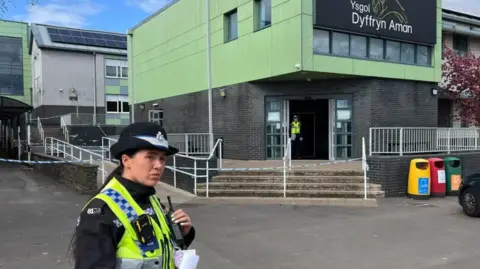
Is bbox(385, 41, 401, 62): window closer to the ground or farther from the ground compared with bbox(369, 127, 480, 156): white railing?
farther from the ground

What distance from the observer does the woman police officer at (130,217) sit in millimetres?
1685

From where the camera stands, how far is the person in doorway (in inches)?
611

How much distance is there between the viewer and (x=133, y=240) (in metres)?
1.75

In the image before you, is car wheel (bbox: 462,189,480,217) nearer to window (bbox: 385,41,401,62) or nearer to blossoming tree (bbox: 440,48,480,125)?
window (bbox: 385,41,401,62)

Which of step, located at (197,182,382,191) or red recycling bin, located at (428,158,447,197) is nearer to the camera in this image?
step, located at (197,182,382,191)

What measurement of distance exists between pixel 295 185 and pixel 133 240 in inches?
389

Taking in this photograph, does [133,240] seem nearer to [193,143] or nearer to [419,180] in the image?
[419,180]

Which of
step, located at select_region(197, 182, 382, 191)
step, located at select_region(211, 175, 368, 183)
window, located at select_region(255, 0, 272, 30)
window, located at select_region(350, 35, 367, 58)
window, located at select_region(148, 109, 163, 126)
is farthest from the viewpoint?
window, located at select_region(148, 109, 163, 126)

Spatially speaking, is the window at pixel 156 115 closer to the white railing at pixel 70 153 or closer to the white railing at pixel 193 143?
the white railing at pixel 70 153

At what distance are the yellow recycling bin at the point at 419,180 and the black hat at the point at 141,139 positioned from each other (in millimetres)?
10497

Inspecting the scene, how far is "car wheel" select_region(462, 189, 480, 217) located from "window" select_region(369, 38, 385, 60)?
713 centimetres

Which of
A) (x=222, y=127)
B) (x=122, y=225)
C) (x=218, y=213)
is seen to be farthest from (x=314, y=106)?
(x=122, y=225)

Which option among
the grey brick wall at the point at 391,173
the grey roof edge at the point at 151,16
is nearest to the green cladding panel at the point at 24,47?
the grey roof edge at the point at 151,16

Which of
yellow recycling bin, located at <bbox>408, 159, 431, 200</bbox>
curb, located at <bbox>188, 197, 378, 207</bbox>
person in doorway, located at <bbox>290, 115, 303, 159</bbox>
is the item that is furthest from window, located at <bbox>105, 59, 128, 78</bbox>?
yellow recycling bin, located at <bbox>408, 159, 431, 200</bbox>
